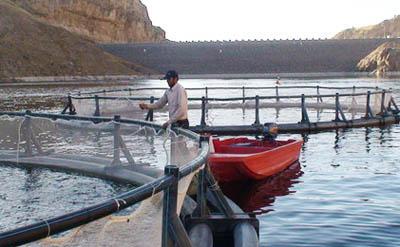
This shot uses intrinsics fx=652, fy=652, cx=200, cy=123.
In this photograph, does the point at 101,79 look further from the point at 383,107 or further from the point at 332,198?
the point at 332,198

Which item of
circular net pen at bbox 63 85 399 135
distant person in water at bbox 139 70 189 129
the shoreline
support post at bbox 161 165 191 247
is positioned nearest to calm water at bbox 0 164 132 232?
distant person in water at bbox 139 70 189 129

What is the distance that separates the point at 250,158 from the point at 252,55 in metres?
142

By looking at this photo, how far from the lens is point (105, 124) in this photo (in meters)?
13.5

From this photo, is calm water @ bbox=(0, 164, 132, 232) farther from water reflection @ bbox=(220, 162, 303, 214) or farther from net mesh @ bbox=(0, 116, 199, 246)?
water reflection @ bbox=(220, 162, 303, 214)

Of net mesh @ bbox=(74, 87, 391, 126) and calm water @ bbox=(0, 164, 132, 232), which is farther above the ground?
net mesh @ bbox=(74, 87, 391, 126)

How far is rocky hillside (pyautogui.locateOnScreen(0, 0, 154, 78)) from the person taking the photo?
118 meters

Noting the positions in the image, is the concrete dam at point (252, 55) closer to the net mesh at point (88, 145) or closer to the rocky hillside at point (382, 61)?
the rocky hillside at point (382, 61)

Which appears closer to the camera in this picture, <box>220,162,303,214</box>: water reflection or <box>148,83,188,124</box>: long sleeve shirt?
<box>148,83,188,124</box>: long sleeve shirt

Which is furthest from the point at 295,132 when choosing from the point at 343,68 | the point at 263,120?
the point at 343,68

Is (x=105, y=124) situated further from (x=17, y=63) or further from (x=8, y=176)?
(x=17, y=63)

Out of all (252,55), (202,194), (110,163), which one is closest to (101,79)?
(252,55)

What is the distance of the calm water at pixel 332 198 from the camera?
10797mm

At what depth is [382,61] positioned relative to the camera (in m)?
140

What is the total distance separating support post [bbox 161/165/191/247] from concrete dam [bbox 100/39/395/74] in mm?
141067
